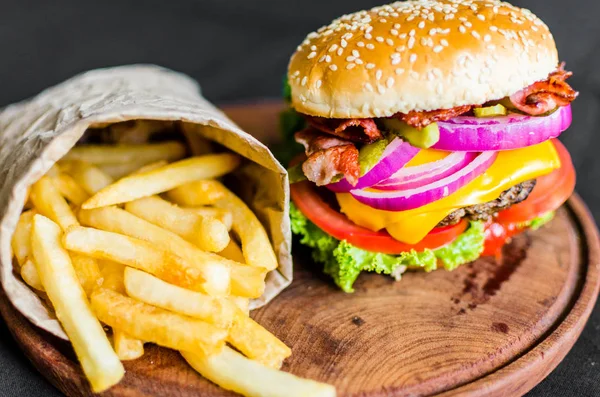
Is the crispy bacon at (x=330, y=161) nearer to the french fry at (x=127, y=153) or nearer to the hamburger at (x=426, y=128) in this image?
the hamburger at (x=426, y=128)

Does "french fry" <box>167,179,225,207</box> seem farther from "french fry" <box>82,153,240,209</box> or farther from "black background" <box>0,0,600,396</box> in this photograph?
"black background" <box>0,0,600,396</box>

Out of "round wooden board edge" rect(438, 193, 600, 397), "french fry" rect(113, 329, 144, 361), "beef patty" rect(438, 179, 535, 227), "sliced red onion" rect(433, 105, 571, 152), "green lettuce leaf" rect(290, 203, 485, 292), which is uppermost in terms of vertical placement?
"sliced red onion" rect(433, 105, 571, 152)

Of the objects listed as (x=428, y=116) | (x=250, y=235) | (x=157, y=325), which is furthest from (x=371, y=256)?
(x=157, y=325)

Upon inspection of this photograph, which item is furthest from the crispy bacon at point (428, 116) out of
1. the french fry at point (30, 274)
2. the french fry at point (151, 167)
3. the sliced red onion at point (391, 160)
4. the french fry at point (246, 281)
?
the french fry at point (30, 274)

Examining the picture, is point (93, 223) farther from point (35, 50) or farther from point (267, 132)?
point (35, 50)

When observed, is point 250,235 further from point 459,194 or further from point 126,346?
point 459,194

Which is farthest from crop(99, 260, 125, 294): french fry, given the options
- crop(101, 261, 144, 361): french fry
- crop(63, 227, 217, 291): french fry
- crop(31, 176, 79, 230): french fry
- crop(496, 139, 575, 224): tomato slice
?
crop(496, 139, 575, 224): tomato slice
